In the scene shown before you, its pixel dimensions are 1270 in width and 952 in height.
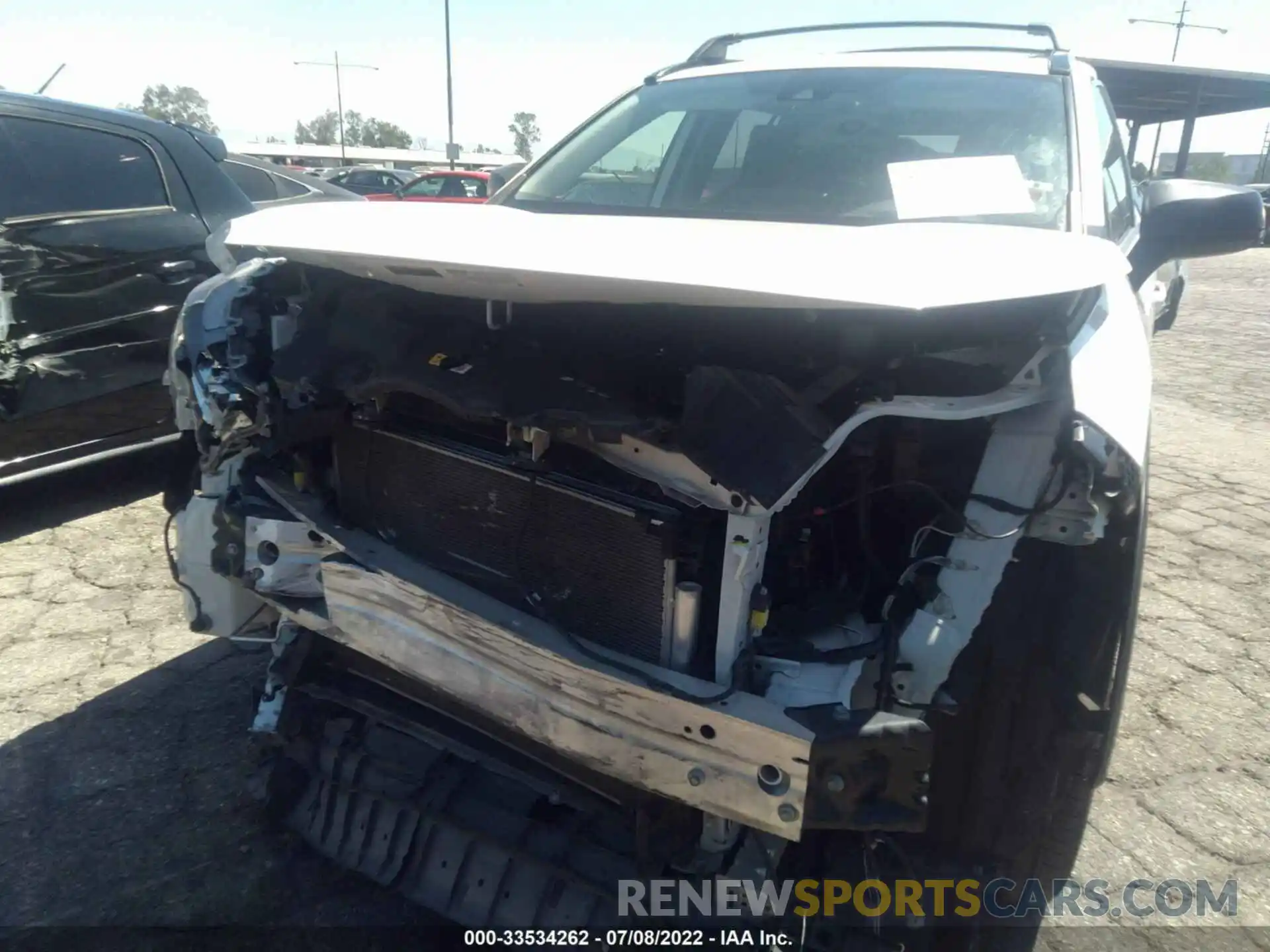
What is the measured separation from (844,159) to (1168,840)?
6.52ft

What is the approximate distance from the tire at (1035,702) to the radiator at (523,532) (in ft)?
2.01

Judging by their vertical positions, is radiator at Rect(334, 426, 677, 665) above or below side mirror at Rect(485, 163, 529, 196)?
below

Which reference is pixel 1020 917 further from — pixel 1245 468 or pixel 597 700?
pixel 1245 468

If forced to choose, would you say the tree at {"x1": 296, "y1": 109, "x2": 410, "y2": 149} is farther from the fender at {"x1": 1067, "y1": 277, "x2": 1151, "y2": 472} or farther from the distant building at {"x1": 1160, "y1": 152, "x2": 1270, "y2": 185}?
the fender at {"x1": 1067, "y1": 277, "x2": 1151, "y2": 472}

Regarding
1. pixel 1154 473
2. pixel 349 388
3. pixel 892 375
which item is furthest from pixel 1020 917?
pixel 1154 473

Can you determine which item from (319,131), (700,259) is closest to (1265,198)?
(700,259)

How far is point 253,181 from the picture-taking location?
4977 millimetres

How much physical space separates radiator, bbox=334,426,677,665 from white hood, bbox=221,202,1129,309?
15.4 inches

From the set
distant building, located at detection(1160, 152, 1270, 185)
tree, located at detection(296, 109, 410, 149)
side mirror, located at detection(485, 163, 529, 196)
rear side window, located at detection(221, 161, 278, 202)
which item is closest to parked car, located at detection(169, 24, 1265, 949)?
side mirror, located at detection(485, 163, 529, 196)

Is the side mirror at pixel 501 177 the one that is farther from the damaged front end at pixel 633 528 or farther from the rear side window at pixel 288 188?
the rear side window at pixel 288 188

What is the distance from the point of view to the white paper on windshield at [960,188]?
216 centimetres

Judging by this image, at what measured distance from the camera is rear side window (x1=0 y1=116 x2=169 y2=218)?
11.8 feet

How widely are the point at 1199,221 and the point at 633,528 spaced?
6.04ft

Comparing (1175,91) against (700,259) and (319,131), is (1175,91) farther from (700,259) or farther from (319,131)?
(319,131)
